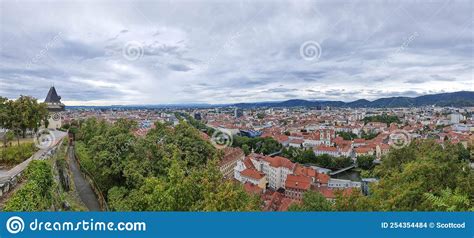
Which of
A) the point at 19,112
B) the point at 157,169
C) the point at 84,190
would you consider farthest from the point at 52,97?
the point at 157,169

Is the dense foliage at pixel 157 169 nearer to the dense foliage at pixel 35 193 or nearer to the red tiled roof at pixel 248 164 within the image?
the dense foliage at pixel 35 193

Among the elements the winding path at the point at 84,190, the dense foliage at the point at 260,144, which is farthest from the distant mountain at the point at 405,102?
the winding path at the point at 84,190

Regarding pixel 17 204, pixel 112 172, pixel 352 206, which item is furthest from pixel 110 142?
pixel 352 206

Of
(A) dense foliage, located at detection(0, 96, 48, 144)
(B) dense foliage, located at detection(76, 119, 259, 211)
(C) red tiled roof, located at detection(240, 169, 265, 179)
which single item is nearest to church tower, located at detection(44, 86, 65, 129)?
(A) dense foliage, located at detection(0, 96, 48, 144)

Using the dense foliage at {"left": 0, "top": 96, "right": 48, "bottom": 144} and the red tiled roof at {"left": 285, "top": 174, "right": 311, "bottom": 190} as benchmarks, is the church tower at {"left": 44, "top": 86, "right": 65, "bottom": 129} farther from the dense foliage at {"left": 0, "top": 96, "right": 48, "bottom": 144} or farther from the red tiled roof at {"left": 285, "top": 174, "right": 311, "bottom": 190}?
the red tiled roof at {"left": 285, "top": 174, "right": 311, "bottom": 190}

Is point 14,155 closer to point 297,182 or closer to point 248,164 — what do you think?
point 297,182

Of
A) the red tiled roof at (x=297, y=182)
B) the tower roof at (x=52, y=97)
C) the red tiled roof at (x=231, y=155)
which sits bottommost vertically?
the red tiled roof at (x=297, y=182)

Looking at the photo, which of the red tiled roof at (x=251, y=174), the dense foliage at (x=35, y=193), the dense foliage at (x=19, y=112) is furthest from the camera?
the red tiled roof at (x=251, y=174)

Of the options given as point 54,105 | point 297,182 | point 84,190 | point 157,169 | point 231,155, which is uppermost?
point 54,105
